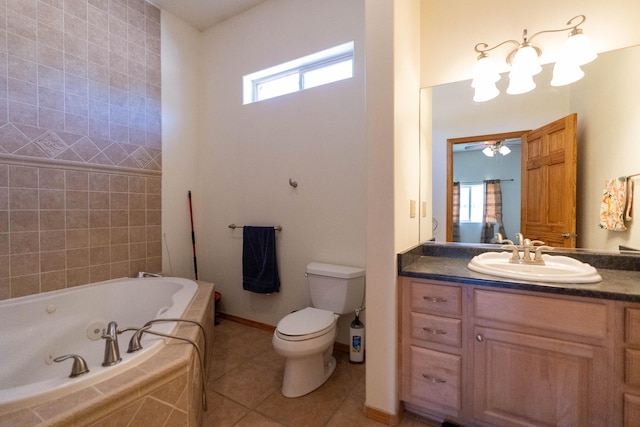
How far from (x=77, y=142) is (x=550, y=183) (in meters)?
3.19

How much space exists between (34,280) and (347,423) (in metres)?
2.20

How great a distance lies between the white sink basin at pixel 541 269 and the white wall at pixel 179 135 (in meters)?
2.57

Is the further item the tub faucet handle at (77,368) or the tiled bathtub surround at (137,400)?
the tub faucet handle at (77,368)

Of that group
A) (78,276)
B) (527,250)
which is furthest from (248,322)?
(527,250)

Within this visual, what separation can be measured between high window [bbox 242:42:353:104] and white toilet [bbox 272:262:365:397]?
1590 mm

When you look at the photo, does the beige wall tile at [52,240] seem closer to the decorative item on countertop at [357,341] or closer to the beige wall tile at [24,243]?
the beige wall tile at [24,243]

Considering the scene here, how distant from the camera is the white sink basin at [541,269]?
1170 millimetres

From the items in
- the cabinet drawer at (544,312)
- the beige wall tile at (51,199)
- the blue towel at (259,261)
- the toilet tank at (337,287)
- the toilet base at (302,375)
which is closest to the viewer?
the cabinet drawer at (544,312)

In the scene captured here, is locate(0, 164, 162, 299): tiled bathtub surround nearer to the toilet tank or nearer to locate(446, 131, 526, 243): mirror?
the toilet tank

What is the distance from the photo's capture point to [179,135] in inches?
108

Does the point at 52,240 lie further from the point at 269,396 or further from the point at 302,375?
the point at 302,375

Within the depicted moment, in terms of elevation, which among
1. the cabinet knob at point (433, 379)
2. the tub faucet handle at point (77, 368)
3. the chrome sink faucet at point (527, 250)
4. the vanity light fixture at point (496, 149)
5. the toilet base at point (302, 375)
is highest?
the vanity light fixture at point (496, 149)

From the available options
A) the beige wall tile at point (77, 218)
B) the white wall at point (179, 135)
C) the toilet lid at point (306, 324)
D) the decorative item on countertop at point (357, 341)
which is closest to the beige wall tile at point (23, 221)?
the beige wall tile at point (77, 218)

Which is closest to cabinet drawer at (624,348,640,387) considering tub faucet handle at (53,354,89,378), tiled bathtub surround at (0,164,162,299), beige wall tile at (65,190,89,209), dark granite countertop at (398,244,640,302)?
dark granite countertop at (398,244,640,302)
